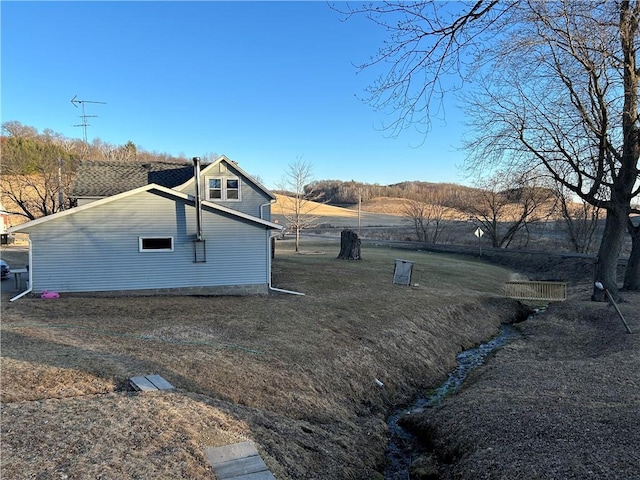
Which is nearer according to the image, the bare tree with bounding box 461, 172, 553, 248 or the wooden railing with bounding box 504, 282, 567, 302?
the wooden railing with bounding box 504, 282, 567, 302

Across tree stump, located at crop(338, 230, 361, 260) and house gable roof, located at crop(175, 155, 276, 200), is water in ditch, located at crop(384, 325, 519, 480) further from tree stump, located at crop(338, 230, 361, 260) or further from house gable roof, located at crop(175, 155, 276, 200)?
→ tree stump, located at crop(338, 230, 361, 260)

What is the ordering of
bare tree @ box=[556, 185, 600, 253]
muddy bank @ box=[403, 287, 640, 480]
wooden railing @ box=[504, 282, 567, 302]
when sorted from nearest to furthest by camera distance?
muddy bank @ box=[403, 287, 640, 480]
wooden railing @ box=[504, 282, 567, 302]
bare tree @ box=[556, 185, 600, 253]

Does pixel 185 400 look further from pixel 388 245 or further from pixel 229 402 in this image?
pixel 388 245

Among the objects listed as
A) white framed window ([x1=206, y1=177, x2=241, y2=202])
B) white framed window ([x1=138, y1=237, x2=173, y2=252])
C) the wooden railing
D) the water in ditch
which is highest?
white framed window ([x1=206, y1=177, x2=241, y2=202])

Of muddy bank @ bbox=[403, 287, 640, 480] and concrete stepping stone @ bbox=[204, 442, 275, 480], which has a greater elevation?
concrete stepping stone @ bbox=[204, 442, 275, 480]

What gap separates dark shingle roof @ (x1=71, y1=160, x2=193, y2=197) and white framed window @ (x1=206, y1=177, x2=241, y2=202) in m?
1.25

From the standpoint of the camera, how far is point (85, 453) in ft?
13.9

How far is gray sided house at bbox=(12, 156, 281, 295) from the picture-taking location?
14.1 metres

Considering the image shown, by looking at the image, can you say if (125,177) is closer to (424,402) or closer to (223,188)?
(223,188)

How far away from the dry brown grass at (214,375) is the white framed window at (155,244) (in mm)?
→ 2008

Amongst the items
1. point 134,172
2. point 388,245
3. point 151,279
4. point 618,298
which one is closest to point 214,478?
point 151,279

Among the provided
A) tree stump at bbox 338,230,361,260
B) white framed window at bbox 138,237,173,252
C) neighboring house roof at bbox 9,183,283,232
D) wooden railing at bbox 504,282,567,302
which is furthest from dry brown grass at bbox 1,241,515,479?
tree stump at bbox 338,230,361,260

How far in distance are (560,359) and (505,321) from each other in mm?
6708

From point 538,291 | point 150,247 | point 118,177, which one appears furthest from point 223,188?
point 538,291
